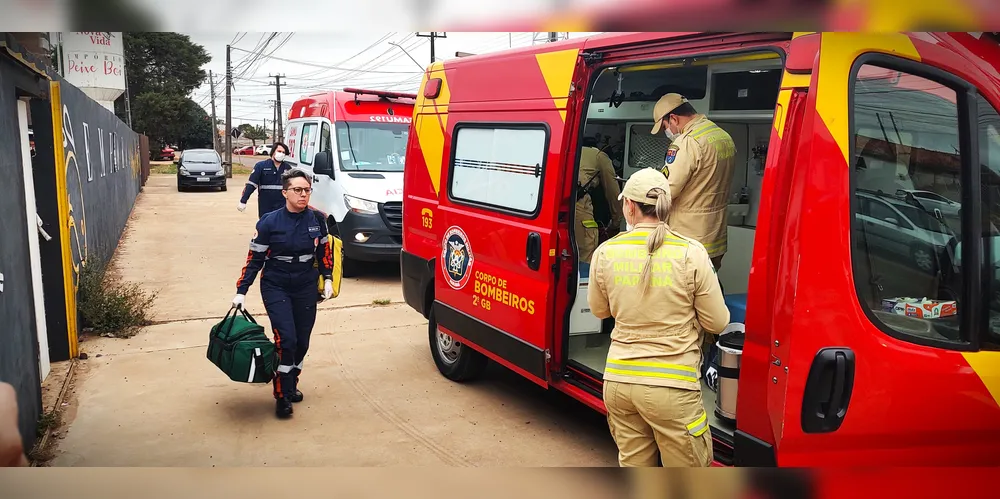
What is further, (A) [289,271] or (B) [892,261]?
(A) [289,271]

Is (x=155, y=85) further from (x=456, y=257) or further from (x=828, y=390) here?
(x=828, y=390)

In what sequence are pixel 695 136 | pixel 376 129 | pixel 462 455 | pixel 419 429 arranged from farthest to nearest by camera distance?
pixel 376 129 → pixel 419 429 → pixel 462 455 → pixel 695 136

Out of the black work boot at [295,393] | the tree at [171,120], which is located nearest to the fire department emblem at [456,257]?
the black work boot at [295,393]

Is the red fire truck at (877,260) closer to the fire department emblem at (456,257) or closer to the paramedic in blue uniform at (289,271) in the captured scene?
the fire department emblem at (456,257)

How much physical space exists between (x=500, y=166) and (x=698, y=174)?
1.31 metres

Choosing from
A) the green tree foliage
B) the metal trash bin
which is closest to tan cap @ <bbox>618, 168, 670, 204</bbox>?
the metal trash bin

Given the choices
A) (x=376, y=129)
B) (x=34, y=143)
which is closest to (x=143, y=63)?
(x=376, y=129)

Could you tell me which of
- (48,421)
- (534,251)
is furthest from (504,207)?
(48,421)

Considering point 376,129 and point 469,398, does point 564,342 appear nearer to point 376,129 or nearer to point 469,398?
point 469,398

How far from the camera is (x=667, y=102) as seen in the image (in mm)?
4555

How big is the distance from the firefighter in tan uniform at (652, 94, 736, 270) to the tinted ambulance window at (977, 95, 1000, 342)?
1750mm

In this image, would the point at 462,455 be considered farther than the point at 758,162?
No

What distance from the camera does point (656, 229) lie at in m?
3.00

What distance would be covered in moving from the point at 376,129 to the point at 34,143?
5307mm
